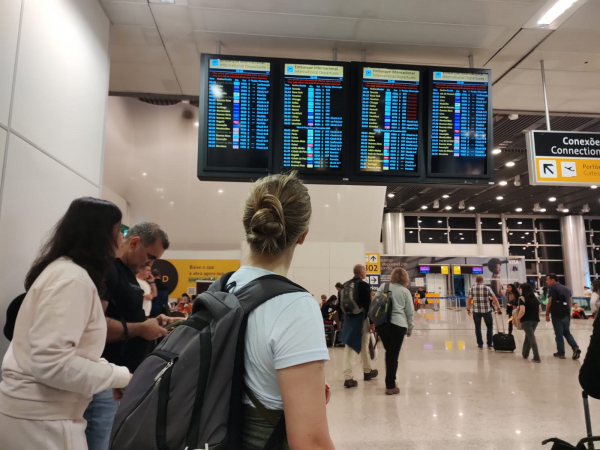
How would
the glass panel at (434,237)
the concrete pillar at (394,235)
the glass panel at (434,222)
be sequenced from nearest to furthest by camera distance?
the concrete pillar at (394,235), the glass panel at (434,237), the glass panel at (434,222)

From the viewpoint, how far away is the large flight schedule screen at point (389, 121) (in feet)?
12.7

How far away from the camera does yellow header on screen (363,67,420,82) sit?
3.94 m

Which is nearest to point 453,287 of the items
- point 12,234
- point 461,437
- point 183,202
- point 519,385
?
point 183,202

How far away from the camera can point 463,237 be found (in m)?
28.5

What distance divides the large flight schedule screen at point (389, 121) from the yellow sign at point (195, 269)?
27.9 ft

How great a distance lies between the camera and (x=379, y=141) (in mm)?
3883

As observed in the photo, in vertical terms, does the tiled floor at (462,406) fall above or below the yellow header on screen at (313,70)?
below

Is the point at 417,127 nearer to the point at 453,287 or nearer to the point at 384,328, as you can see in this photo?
the point at 384,328

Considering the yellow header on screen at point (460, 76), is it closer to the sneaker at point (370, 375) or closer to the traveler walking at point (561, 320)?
the sneaker at point (370, 375)

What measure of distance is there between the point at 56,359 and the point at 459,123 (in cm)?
369

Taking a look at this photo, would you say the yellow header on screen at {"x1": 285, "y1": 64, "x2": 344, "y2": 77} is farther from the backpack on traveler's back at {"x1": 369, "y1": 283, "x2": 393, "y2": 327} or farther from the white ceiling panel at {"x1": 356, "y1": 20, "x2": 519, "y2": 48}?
the backpack on traveler's back at {"x1": 369, "y1": 283, "x2": 393, "y2": 327}

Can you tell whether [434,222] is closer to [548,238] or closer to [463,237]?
[463,237]

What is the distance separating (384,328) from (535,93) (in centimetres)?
334

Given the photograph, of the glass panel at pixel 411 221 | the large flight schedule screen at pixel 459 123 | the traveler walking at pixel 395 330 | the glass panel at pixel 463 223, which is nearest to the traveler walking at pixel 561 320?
the traveler walking at pixel 395 330
